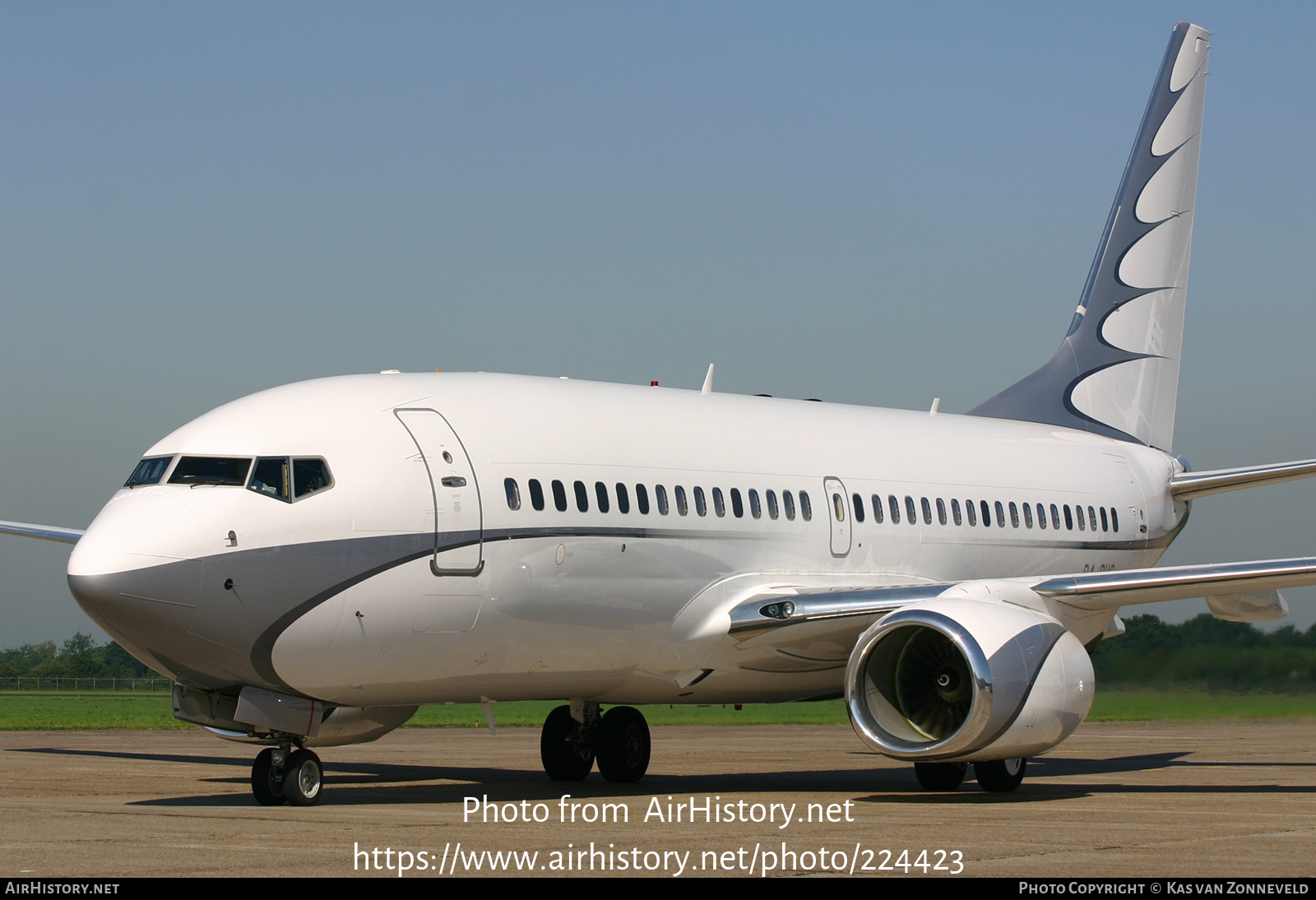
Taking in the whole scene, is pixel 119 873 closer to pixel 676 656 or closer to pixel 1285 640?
pixel 676 656

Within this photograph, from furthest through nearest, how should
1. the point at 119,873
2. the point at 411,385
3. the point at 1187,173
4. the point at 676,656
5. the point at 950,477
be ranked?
the point at 1187,173 → the point at 950,477 → the point at 676,656 → the point at 411,385 → the point at 119,873

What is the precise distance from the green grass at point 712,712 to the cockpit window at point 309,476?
6.01 m

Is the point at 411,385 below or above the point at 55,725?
above

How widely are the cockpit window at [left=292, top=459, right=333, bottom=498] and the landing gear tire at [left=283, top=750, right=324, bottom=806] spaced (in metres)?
2.37

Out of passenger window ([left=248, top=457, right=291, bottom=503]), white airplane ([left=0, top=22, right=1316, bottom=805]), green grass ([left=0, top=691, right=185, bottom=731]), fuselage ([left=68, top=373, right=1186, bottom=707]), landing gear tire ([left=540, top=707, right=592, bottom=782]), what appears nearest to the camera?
fuselage ([left=68, top=373, right=1186, bottom=707])

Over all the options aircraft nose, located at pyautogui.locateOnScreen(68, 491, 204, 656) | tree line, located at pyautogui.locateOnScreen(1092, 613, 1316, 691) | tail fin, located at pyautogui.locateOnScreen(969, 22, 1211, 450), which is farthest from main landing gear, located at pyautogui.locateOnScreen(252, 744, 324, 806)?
tree line, located at pyautogui.locateOnScreen(1092, 613, 1316, 691)

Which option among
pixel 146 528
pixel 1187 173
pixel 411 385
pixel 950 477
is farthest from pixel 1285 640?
pixel 146 528

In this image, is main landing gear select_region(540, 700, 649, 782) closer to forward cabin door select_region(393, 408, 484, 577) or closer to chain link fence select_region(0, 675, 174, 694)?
forward cabin door select_region(393, 408, 484, 577)

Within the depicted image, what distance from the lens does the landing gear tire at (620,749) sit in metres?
18.2

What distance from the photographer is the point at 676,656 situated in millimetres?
15992

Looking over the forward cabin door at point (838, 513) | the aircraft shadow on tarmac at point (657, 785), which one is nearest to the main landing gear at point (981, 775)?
the aircraft shadow on tarmac at point (657, 785)

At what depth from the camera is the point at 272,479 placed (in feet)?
43.5

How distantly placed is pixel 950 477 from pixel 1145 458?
17.9 ft

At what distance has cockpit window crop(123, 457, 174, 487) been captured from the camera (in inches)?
526
